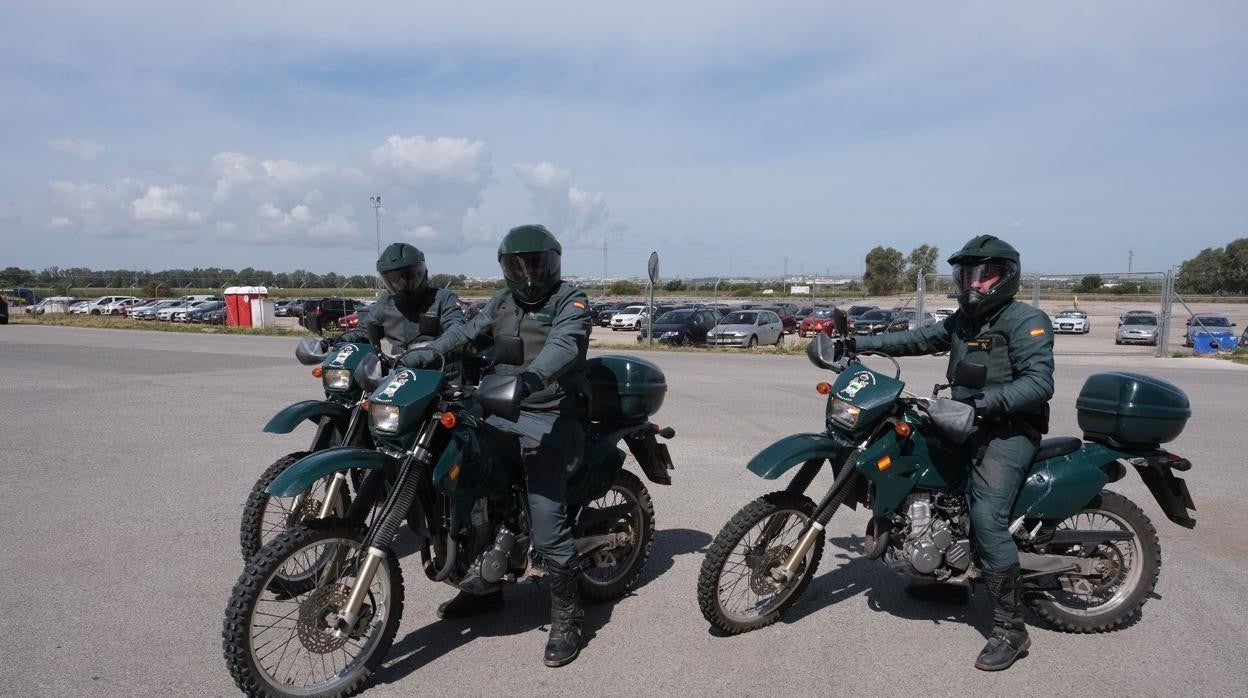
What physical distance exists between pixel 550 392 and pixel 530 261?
2.12 feet

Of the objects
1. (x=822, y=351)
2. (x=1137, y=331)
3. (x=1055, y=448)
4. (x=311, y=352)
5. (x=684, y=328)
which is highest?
(x=822, y=351)

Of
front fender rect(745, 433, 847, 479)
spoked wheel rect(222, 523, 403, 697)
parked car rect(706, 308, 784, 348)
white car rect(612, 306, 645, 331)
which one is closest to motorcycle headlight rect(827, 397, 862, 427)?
front fender rect(745, 433, 847, 479)

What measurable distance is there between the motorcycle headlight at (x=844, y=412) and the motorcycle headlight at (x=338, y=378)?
2826mm

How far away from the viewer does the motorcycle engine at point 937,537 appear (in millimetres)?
3875

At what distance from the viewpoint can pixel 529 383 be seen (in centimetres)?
339

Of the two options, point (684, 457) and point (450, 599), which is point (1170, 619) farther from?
point (684, 457)

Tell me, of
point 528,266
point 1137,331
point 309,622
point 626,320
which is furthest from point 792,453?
point 626,320

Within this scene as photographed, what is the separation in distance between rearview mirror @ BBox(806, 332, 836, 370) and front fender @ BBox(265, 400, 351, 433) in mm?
2784

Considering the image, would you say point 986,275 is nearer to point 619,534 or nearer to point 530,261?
point 530,261

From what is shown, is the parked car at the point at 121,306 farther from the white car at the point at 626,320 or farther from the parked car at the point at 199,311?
the white car at the point at 626,320

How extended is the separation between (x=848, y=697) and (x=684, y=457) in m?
4.64

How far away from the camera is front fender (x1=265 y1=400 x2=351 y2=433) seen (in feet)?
15.2

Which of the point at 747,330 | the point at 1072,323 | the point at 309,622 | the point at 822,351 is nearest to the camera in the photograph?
the point at 309,622

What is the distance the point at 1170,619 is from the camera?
427 centimetres
